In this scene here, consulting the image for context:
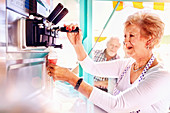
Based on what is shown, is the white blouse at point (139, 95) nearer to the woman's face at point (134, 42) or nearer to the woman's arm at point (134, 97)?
the woman's arm at point (134, 97)

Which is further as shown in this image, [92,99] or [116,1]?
[116,1]

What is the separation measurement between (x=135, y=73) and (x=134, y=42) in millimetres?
275

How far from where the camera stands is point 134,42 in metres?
1.12

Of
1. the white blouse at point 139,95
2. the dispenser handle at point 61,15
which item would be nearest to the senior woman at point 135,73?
the white blouse at point 139,95

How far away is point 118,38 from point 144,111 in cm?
133

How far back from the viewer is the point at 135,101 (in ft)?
3.07

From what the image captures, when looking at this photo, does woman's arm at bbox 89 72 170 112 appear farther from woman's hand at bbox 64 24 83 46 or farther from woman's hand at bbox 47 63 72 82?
woman's hand at bbox 64 24 83 46

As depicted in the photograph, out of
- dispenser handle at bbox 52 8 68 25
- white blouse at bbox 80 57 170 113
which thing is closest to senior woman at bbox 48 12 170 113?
white blouse at bbox 80 57 170 113

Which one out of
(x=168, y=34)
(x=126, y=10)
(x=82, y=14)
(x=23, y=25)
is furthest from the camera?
(x=168, y=34)

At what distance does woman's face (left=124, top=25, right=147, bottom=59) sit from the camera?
112 centimetres

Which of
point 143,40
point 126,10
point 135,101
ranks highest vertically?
point 126,10

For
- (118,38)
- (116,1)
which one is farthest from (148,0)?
(118,38)

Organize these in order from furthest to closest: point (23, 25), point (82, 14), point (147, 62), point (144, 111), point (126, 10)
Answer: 1. point (126, 10)
2. point (82, 14)
3. point (147, 62)
4. point (144, 111)
5. point (23, 25)

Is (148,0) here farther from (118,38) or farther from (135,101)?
(135,101)
